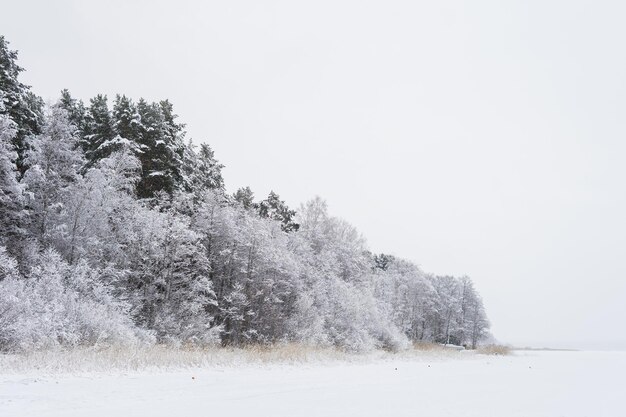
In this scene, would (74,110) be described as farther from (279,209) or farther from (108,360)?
(108,360)

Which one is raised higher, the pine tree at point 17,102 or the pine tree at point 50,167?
the pine tree at point 17,102

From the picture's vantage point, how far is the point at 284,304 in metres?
38.0

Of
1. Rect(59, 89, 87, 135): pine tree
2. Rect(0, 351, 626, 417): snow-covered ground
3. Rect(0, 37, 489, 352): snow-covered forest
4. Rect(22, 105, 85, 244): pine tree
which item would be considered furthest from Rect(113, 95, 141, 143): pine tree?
Rect(0, 351, 626, 417): snow-covered ground

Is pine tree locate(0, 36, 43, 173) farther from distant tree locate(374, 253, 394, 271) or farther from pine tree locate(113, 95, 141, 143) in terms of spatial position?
distant tree locate(374, 253, 394, 271)

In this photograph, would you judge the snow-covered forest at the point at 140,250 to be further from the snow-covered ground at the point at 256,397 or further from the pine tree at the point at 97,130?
the snow-covered ground at the point at 256,397

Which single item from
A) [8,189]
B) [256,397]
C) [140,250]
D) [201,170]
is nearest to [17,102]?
[8,189]

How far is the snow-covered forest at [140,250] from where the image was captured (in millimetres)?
21312

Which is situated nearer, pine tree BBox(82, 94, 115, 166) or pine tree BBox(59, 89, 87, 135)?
pine tree BBox(82, 94, 115, 166)

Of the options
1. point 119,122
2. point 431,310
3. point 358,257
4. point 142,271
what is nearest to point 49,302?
point 142,271

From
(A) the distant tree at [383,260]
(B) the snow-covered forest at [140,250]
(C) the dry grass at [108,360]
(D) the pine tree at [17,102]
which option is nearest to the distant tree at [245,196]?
(B) the snow-covered forest at [140,250]

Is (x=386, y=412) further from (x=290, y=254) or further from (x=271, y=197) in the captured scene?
(x=271, y=197)

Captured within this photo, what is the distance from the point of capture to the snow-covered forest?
21312mm

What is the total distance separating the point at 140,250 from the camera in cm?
2864

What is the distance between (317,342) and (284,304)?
181 inches
